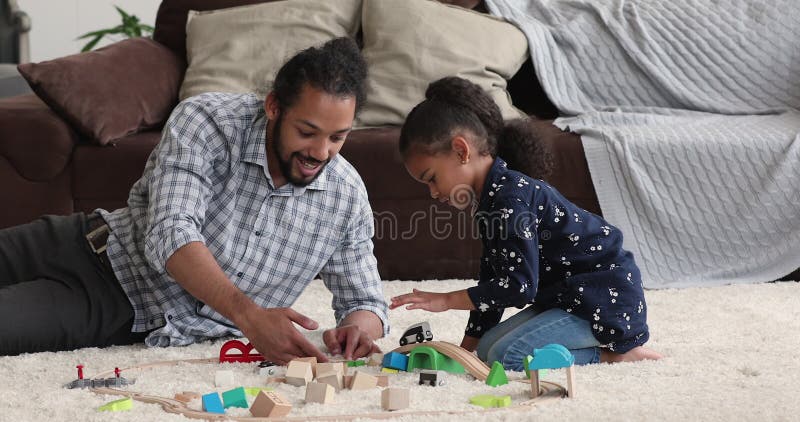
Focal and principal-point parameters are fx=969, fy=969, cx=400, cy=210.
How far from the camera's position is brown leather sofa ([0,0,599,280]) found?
2549 millimetres

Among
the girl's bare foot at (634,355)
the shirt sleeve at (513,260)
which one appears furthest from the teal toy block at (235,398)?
the girl's bare foot at (634,355)

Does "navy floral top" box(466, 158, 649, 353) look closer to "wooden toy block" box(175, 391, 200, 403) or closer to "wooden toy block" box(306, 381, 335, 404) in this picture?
"wooden toy block" box(306, 381, 335, 404)

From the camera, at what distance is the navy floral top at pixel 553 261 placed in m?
1.62

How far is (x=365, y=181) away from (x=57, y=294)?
3.11ft

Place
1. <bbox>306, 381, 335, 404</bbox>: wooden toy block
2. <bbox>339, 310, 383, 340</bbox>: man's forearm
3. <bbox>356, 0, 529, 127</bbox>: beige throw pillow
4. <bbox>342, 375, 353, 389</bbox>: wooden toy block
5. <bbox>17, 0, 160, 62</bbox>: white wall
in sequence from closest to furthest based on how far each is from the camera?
<bbox>306, 381, 335, 404</bbox>: wooden toy block
<bbox>342, 375, 353, 389</bbox>: wooden toy block
<bbox>339, 310, 383, 340</bbox>: man's forearm
<bbox>356, 0, 529, 127</bbox>: beige throw pillow
<bbox>17, 0, 160, 62</bbox>: white wall

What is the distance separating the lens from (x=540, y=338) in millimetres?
1671

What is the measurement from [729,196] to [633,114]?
400mm

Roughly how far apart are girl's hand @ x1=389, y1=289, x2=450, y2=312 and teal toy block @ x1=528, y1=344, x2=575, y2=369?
237mm

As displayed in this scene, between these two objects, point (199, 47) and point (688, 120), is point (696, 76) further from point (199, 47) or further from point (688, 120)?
point (199, 47)

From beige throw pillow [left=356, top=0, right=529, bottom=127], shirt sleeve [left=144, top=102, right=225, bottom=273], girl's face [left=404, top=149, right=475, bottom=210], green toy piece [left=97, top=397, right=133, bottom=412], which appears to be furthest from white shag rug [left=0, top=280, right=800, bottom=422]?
beige throw pillow [left=356, top=0, right=529, bottom=127]

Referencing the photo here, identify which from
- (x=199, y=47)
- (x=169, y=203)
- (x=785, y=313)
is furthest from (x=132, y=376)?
(x=199, y=47)

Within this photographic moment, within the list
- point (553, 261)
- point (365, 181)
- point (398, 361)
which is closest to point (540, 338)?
point (553, 261)

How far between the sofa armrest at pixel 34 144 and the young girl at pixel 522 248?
124 centimetres

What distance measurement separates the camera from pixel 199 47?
2.96m
